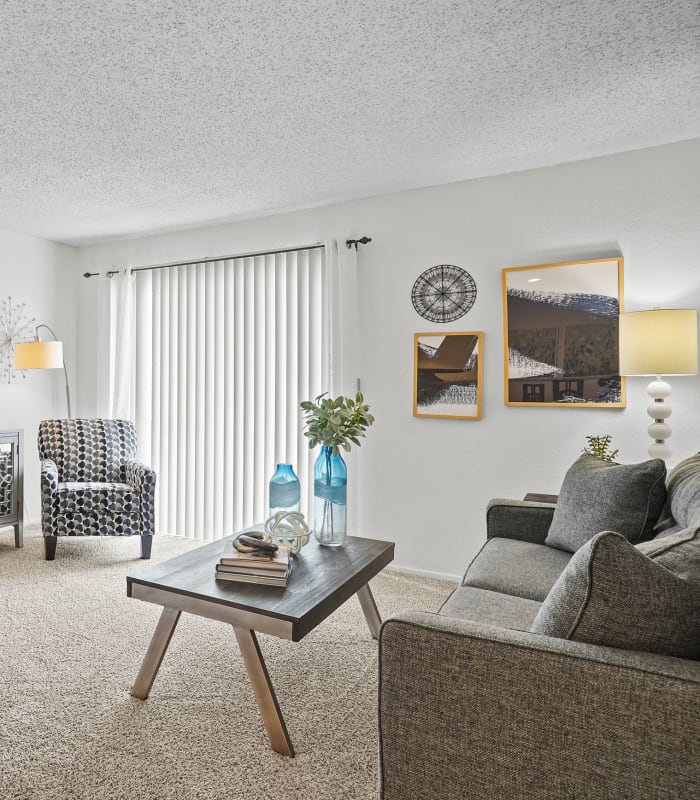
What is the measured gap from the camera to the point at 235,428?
4008 mm

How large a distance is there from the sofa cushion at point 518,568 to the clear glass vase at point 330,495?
60 centimetres

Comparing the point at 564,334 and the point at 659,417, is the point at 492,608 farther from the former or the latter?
the point at 564,334

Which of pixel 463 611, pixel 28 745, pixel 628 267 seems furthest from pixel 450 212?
pixel 28 745

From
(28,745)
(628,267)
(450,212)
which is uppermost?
(450,212)

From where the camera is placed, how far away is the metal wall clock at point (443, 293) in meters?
3.28

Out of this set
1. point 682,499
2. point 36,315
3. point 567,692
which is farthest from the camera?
point 36,315

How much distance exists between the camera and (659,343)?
2.42 metres

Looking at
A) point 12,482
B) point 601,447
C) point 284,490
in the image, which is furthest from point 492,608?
point 12,482

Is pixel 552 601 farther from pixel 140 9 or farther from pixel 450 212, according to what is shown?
pixel 450 212

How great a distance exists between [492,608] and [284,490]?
107 cm

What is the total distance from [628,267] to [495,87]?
1.23m

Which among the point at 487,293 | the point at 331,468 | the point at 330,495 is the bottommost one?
the point at 330,495

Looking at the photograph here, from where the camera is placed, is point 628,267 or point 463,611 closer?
point 463,611

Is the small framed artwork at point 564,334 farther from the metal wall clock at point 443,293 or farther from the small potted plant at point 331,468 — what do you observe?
the small potted plant at point 331,468
